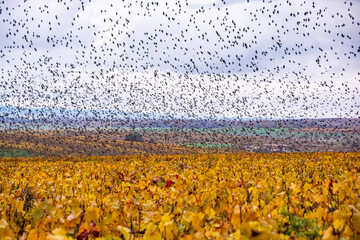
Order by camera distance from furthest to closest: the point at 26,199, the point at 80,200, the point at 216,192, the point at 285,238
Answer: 1. the point at 26,199
2. the point at 216,192
3. the point at 80,200
4. the point at 285,238

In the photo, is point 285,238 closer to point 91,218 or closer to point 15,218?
point 91,218

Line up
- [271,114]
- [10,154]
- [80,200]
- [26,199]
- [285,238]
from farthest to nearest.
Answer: [10,154]
[271,114]
[26,199]
[80,200]
[285,238]

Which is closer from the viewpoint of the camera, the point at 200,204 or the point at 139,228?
the point at 139,228

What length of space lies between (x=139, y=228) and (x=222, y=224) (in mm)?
684

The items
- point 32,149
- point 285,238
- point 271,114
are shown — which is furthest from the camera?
point 32,149

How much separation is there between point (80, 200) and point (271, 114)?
126 ft

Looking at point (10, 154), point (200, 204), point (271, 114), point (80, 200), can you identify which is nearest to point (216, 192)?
point (200, 204)

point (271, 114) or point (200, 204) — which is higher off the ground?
point (271, 114)

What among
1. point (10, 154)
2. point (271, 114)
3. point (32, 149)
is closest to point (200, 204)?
point (271, 114)

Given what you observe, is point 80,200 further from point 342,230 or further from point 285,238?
point 342,230

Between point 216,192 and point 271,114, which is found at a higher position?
point 271,114

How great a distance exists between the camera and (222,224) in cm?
268

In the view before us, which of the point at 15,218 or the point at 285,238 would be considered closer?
the point at 285,238

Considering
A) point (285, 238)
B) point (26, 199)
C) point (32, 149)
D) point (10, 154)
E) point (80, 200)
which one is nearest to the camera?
point (285, 238)
